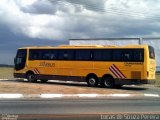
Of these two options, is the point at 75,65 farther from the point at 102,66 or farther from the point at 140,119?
the point at 140,119

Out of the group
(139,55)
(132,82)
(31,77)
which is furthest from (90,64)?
(31,77)

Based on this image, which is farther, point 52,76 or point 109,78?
point 52,76

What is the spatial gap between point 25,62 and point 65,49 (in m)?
4.48

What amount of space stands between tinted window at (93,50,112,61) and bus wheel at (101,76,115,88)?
140 cm

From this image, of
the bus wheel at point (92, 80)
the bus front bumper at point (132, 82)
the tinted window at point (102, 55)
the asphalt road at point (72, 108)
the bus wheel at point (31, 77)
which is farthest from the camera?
the bus wheel at point (31, 77)

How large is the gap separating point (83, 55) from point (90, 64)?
38.1 inches

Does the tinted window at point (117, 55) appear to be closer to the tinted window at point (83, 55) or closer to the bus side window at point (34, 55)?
the tinted window at point (83, 55)

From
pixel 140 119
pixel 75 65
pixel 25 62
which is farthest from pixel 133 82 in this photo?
pixel 140 119

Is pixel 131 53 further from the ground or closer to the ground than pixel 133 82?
further from the ground

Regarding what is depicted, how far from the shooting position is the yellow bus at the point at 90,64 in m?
31.8

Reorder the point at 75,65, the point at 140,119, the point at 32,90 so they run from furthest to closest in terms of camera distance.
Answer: the point at 75,65 < the point at 32,90 < the point at 140,119

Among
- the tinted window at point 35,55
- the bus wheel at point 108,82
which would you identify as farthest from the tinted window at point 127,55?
the tinted window at point 35,55

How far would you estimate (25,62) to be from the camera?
38.0 metres

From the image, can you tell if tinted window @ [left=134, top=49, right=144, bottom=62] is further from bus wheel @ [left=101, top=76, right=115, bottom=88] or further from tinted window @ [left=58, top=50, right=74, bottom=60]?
tinted window @ [left=58, top=50, right=74, bottom=60]
